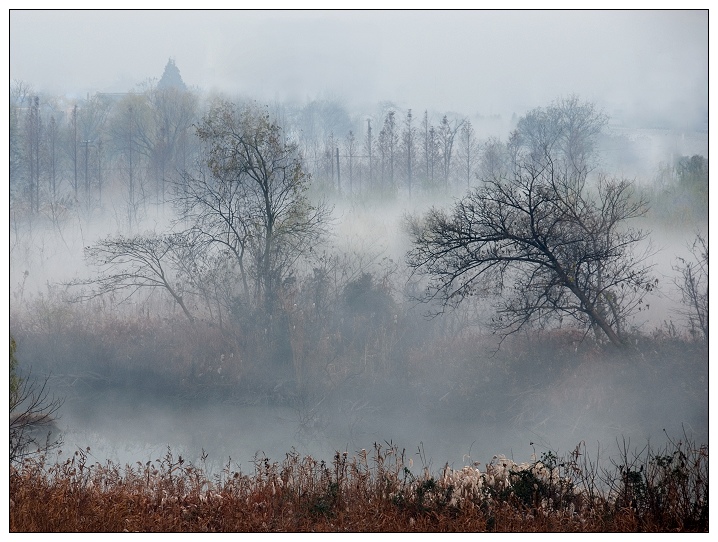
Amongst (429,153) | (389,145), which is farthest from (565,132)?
(389,145)

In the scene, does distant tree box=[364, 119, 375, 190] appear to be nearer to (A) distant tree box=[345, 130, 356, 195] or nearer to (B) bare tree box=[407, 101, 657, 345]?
(A) distant tree box=[345, 130, 356, 195]

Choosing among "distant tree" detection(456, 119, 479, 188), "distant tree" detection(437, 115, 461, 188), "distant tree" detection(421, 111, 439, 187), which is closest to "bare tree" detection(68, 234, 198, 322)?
"distant tree" detection(421, 111, 439, 187)

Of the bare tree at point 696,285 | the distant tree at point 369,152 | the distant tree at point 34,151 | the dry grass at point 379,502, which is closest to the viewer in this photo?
the dry grass at point 379,502

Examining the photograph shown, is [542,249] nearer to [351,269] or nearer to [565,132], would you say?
[565,132]

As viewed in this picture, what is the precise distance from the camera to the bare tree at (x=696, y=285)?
6148 mm

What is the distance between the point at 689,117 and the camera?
6.22 m

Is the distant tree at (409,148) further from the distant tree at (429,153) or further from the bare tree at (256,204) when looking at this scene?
the bare tree at (256,204)

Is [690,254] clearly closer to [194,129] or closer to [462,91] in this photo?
[462,91]

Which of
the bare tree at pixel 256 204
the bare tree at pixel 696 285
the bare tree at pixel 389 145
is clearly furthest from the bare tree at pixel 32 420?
the bare tree at pixel 696 285

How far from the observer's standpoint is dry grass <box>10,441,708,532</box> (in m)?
5.43

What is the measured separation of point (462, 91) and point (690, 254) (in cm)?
246

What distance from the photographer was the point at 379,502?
18.3 ft

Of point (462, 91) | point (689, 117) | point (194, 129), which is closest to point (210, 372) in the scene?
point (194, 129)

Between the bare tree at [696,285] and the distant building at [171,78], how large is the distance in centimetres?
471
